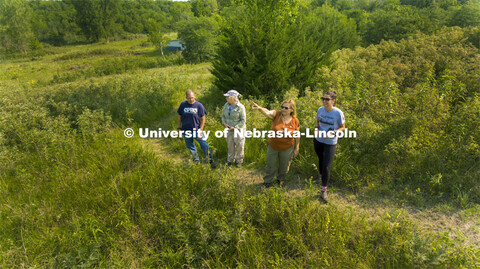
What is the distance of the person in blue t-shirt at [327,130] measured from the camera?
12.6 ft

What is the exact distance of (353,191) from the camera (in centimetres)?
418

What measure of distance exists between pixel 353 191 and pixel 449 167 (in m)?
1.70

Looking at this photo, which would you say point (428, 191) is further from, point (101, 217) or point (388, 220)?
point (101, 217)

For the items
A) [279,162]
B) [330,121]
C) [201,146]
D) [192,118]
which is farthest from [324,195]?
[192,118]

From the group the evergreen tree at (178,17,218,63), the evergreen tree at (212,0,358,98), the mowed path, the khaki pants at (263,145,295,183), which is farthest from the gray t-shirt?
the evergreen tree at (178,17,218,63)

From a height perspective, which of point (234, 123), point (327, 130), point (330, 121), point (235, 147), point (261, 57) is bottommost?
point (235, 147)

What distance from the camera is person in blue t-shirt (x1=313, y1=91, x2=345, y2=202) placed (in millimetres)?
3846

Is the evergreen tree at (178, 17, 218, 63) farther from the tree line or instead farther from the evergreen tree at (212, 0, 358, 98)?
the evergreen tree at (212, 0, 358, 98)

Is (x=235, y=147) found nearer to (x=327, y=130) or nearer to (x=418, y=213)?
(x=327, y=130)

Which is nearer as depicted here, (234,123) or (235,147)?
(234,123)

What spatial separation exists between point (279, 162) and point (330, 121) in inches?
46.1

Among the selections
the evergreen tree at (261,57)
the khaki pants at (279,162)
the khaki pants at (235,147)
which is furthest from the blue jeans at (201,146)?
the evergreen tree at (261,57)

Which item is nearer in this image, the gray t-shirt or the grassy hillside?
the grassy hillside

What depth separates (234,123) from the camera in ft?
16.5
